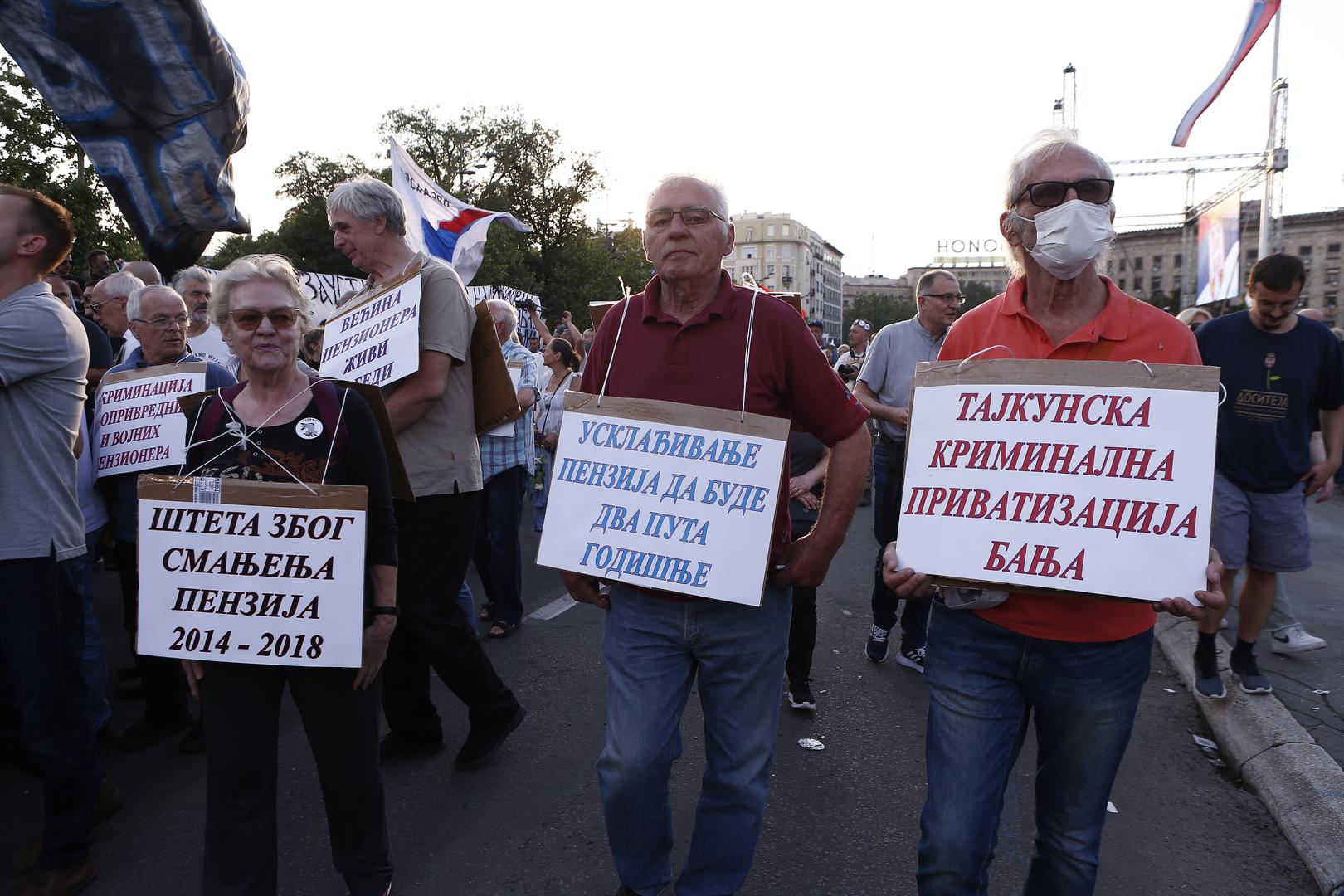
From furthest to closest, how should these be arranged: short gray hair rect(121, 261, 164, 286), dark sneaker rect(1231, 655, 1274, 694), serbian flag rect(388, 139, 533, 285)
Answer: serbian flag rect(388, 139, 533, 285) < short gray hair rect(121, 261, 164, 286) < dark sneaker rect(1231, 655, 1274, 694)

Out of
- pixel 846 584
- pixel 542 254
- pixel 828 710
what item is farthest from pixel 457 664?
pixel 542 254

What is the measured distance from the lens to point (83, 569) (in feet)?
10.2

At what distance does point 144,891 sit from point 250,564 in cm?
130

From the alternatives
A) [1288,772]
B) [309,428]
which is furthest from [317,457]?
[1288,772]

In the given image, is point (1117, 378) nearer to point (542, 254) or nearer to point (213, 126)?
point (213, 126)

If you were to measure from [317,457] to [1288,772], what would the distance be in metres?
3.72

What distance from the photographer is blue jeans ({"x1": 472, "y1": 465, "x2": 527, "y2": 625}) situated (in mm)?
5117

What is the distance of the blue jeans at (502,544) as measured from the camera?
5.12 meters

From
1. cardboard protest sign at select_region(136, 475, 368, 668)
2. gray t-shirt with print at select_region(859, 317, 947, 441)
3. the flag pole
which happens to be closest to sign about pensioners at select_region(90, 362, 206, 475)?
cardboard protest sign at select_region(136, 475, 368, 668)

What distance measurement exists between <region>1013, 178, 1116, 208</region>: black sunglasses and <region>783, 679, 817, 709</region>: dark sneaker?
2726mm

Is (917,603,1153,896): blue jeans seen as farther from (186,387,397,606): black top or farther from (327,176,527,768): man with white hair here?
A: (327,176,527,768): man with white hair

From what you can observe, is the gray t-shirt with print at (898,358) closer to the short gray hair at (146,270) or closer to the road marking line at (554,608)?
the road marking line at (554,608)

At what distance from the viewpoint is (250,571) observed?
2250 mm

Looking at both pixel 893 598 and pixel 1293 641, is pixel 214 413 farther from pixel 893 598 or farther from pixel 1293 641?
pixel 1293 641
